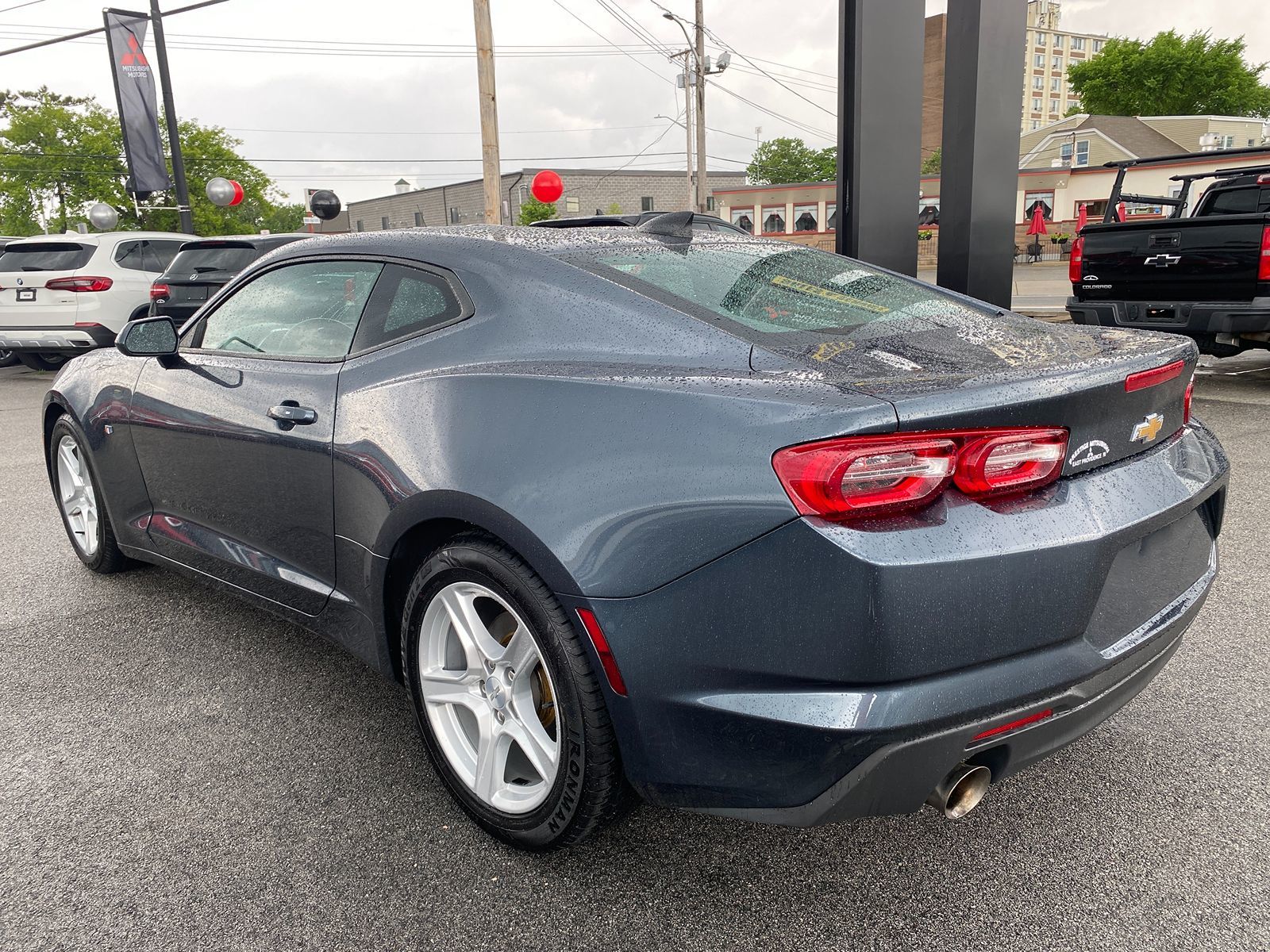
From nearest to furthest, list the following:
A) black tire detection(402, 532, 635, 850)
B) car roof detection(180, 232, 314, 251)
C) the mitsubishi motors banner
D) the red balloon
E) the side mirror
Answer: black tire detection(402, 532, 635, 850) → the side mirror → car roof detection(180, 232, 314, 251) → the mitsubishi motors banner → the red balloon

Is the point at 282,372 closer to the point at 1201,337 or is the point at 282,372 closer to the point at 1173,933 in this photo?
the point at 1173,933

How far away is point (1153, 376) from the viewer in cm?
203

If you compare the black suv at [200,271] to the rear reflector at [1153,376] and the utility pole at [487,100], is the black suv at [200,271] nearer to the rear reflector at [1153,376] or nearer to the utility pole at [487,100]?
the utility pole at [487,100]

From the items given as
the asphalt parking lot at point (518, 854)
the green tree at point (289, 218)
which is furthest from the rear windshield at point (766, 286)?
the green tree at point (289, 218)

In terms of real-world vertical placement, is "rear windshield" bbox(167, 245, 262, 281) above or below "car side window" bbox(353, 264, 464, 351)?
below

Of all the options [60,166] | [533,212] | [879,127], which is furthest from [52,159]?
[879,127]

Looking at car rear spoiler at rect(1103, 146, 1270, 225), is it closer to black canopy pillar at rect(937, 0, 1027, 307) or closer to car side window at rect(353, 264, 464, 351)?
black canopy pillar at rect(937, 0, 1027, 307)

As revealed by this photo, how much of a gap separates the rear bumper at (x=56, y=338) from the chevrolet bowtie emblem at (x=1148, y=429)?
1150cm

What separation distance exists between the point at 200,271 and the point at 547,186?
9762mm

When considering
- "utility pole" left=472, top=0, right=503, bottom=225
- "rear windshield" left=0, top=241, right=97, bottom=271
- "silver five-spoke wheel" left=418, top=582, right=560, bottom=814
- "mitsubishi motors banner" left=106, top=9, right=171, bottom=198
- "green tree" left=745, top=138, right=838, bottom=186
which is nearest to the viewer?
"silver five-spoke wheel" left=418, top=582, right=560, bottom=814

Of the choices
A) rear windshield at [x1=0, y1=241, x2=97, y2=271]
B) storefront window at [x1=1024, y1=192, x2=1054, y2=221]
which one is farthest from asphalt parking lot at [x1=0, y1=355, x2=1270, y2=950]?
storefront window at [x1=1024, y1=192, x2=1054, y2=221]

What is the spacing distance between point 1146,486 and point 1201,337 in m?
6.72

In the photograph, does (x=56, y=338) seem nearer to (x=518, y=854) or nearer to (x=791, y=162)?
(x=518, y=854)

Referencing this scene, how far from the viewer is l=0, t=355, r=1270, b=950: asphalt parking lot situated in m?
1.98
